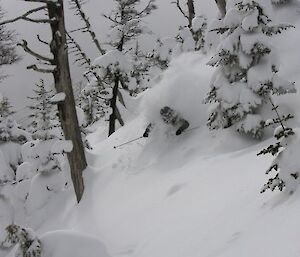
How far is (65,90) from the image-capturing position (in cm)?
1203

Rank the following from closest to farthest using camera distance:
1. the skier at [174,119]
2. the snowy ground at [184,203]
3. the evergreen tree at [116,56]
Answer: the snowy ground at [184,203] → the skier at [174,119] → the evergreen tree at [116,56]

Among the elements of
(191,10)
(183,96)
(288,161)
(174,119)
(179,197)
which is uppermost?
(191,10)

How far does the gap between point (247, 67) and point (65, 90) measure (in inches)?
182

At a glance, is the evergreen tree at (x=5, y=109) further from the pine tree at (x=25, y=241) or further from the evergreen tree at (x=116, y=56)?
the pine tree at (x=25, y=241)

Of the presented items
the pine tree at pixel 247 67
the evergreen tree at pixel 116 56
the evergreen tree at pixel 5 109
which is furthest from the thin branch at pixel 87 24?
the pine tree at pixel 247 67

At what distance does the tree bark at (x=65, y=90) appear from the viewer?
38.6 feet

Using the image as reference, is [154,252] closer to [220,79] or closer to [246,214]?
[246,214]

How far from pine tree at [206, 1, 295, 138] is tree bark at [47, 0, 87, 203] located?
3.68 meters

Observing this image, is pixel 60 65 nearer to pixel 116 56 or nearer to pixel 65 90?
pixel 65 90

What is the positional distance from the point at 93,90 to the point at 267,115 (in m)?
15.7

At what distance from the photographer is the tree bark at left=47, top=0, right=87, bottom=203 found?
464 inches

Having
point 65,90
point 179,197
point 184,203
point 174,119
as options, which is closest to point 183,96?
point 174,119

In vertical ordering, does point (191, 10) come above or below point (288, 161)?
above

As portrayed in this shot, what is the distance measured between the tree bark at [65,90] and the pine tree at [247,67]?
3.68 meters
